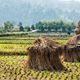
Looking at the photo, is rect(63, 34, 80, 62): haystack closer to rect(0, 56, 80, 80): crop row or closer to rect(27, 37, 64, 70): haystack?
rect(27, 37, 64, 70): haystack

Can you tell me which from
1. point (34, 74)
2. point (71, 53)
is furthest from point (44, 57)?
point (71, 53)

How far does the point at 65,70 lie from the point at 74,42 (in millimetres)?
6911

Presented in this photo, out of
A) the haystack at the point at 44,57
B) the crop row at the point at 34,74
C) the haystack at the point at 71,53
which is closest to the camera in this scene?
the crop row at the point at 34,74

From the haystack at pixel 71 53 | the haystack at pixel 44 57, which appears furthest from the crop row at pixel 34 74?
the haystack at pixel 71 53

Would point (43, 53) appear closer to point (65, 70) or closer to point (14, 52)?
point (65, 70)

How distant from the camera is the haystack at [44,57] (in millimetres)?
23845

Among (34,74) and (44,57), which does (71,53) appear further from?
(34,74)

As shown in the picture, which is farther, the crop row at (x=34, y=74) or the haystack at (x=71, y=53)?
the haystack at (x=71, y=53)

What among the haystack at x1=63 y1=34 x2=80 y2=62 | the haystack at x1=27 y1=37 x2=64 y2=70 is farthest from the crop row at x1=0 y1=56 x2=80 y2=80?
the haystack at x1=63 y1=34 x2=80 y2=62

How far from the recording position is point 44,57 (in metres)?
24.2

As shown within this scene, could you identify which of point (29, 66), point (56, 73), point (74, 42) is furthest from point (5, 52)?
point (56, 73)

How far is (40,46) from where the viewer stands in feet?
80.0

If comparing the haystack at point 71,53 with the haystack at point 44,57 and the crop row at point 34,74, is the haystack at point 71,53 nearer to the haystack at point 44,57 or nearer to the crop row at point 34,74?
the haystack at point 44,57

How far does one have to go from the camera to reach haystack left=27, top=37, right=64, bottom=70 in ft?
78.2
